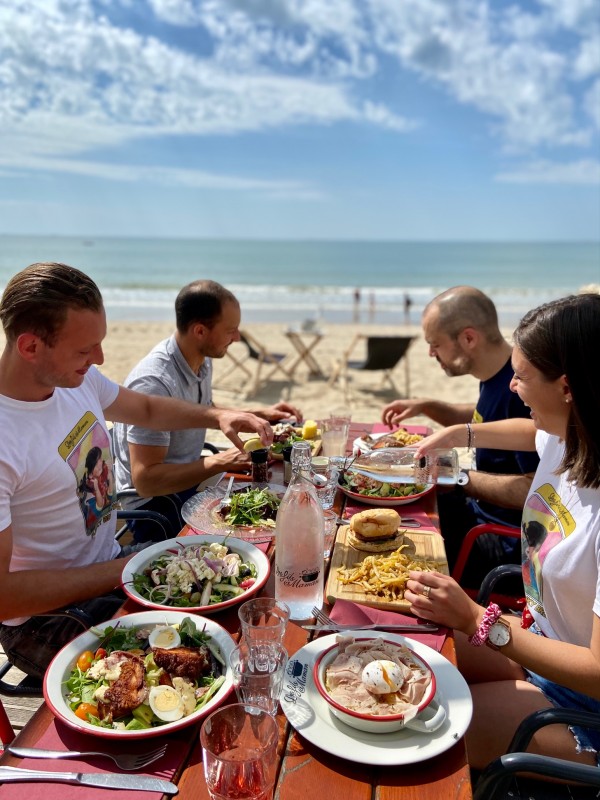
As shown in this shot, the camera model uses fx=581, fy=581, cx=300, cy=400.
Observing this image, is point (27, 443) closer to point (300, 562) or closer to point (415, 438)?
point (300, 562)

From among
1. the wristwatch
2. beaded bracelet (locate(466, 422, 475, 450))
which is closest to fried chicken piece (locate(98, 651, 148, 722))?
the wristwatch

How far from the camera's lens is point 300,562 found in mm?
1719

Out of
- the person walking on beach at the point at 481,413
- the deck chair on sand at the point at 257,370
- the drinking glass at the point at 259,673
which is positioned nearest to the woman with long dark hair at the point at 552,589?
the drinking glass at the point at 259,673

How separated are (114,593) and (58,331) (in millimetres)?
1001

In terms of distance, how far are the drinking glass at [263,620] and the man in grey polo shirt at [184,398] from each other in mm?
1553

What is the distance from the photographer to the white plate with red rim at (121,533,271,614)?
5.65ft

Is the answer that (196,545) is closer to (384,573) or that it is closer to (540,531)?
(384,573)

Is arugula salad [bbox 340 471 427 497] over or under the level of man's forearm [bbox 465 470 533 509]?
over

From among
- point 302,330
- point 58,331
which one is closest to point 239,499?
point 58,331

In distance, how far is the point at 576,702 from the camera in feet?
5.95

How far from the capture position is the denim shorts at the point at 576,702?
66.0 inches

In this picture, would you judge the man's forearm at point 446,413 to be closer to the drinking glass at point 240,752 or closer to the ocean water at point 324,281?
the drinking glass at point 240,752

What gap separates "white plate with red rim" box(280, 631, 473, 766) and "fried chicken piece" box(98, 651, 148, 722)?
0.34 m

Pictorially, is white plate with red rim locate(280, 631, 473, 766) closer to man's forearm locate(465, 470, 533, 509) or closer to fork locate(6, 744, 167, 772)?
fork locate(6, 744, 167, 772)
